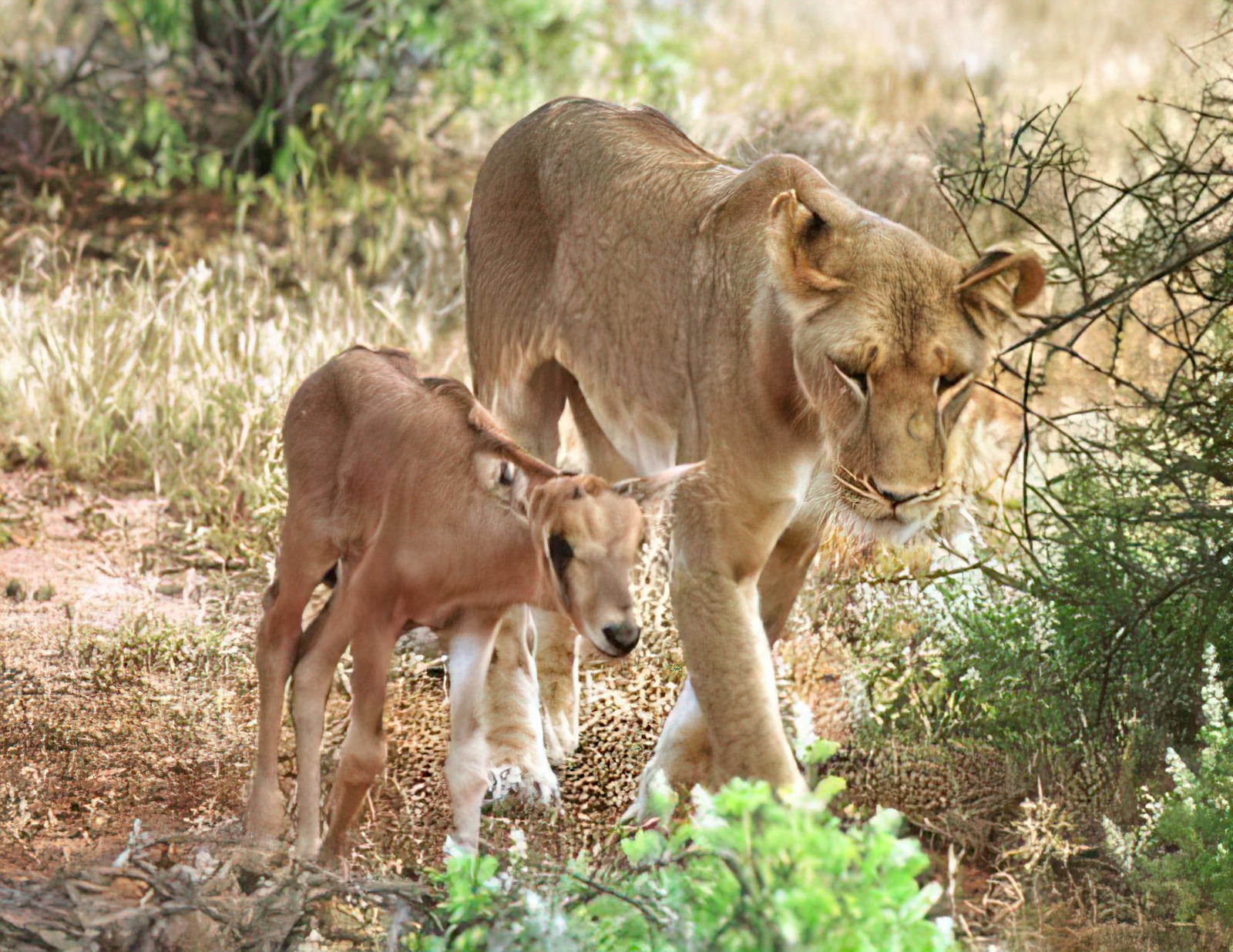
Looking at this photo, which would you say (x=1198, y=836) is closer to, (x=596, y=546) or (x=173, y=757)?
(x=596, y=546)

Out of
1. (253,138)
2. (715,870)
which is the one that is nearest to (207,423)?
(253,138)

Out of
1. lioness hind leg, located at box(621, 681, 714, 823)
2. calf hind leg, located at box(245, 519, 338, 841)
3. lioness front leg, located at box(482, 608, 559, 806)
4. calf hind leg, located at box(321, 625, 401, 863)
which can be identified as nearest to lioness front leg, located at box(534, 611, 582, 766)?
lioness front leg, located at box(482, 608, 559, 806)

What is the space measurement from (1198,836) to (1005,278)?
201 cm

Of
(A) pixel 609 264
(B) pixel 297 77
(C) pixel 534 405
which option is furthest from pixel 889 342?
(B) pixel 297 77

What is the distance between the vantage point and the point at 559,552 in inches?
162

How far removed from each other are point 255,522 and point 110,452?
1.03 meters

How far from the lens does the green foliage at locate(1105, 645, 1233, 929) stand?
5246 mm

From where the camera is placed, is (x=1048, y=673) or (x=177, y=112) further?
(x=177, y=112)

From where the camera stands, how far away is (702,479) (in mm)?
5070

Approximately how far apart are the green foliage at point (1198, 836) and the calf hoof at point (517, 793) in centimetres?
191

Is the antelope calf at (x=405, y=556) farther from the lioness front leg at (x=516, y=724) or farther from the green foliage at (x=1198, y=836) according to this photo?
the green foliage at (x=1198, y=836)

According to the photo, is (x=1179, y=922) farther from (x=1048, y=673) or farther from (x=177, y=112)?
(x=177, y=112)

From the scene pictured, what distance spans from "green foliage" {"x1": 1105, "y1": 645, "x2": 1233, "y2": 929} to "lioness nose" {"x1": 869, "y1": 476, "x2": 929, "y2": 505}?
1.37 metres

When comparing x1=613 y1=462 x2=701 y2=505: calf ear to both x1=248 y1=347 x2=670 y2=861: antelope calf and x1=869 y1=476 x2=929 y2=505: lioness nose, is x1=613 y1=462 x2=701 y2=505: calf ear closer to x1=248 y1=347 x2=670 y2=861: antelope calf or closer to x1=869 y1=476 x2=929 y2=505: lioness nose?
x1=248 y1=347 x2=670 y2=861: antelope calf
